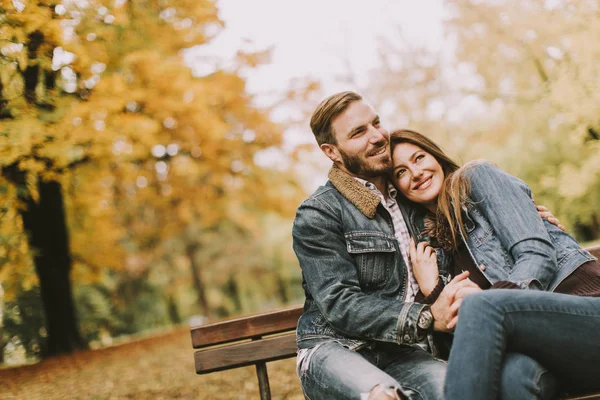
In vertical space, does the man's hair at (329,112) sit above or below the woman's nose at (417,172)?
above

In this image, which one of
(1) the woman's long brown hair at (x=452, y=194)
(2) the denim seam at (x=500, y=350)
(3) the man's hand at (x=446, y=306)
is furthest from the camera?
(1) the woman's long brown hair at (x=452, y=194)

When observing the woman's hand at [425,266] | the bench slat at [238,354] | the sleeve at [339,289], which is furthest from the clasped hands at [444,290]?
the bench slat at [238,354]

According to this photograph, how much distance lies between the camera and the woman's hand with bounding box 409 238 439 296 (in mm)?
2795

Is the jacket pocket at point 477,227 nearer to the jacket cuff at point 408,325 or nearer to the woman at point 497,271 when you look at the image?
the woman at point 497,271

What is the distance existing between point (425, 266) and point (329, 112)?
1007mm

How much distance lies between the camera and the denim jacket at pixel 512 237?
260 centimetres

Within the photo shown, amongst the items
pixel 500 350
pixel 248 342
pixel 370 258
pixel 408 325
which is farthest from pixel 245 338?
pixel 500 350

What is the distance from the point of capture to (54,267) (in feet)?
33.0

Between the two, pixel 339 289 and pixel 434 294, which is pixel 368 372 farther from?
pixel 434 294

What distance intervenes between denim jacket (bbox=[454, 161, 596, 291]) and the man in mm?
238

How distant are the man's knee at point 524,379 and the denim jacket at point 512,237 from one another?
378mm

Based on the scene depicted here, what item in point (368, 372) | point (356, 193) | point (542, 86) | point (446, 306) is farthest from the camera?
point (542, 86)

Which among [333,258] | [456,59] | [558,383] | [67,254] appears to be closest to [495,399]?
[558,383]

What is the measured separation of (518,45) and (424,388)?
13466mm
